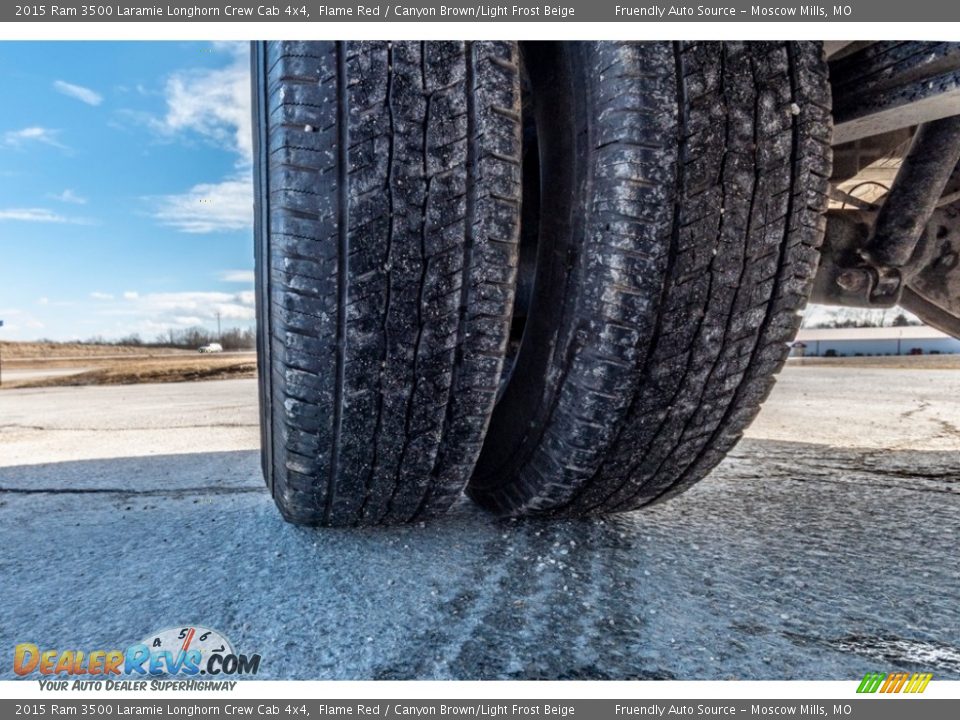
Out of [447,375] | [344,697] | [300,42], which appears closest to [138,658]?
[344,697]

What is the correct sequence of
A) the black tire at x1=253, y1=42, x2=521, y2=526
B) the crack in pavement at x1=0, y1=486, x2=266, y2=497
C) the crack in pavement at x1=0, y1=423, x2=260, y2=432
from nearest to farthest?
→ 1. the black tire at x1=253, y1=42, x2=521, y2=526
2. the crack in pavement at x1=0, y1=486, x2=266, y2=497
3. the crack in pavement at x1=0, y1=423, x2=260, y2=432

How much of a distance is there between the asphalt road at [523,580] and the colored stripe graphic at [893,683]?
2cm

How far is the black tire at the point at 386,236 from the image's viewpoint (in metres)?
0.92

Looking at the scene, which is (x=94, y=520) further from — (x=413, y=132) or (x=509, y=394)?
(x=413, y=132)

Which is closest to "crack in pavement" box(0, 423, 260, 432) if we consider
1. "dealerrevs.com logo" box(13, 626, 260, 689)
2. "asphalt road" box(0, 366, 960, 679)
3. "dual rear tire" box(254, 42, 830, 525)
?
"asphalt road" box(0, 366, 960, 679)

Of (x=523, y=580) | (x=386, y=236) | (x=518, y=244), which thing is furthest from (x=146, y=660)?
(x=518, y=244)

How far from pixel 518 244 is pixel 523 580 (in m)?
0.56

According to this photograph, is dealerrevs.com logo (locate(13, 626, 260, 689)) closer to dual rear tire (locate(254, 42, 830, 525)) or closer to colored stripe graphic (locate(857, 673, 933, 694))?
dual rear tire (locate(254, 42, 830, 525))

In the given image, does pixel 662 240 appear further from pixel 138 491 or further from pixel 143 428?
pixel 143 428

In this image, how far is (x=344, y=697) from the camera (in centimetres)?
79

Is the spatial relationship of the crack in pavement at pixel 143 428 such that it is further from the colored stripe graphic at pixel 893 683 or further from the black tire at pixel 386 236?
the colored stripe graphic at pixel 893 683

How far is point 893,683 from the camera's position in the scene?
0.80 meters

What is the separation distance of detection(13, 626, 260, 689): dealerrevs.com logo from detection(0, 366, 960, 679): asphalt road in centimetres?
2

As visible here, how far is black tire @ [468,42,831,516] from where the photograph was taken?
95cm
